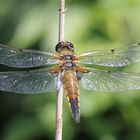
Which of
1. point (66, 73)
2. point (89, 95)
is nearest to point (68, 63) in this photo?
point (66, 73)

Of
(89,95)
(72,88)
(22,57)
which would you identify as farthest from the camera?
(89,95)

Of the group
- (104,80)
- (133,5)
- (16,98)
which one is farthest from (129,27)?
(16,98)

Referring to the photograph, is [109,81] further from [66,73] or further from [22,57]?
[22,57]

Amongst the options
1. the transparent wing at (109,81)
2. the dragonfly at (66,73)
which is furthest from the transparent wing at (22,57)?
the transparent wing at (109,81)

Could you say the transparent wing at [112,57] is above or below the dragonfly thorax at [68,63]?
above

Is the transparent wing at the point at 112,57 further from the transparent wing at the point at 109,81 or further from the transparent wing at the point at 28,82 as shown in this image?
the transparent wing at the point at 28,82

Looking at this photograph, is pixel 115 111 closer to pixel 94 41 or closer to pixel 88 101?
pixel 88 101
